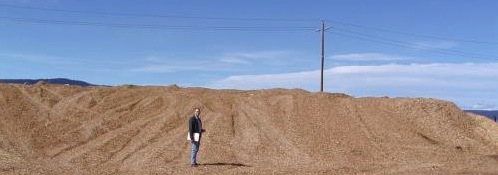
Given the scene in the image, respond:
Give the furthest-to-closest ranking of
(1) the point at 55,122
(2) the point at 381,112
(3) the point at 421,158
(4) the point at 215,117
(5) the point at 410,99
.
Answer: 1. (5) the point at 410,99
2. (2) the point at 381,112
3. (4) the point at 215,117
4. (1) the point at 55,122
5. (3) the point at 421,158

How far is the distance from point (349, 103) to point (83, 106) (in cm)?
1145

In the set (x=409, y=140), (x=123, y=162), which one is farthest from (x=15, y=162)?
(x=409, y=140)

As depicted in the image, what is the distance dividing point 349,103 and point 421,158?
26.9 ft

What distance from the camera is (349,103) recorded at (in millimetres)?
31766

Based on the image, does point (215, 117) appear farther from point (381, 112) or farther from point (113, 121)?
point (381, 112)

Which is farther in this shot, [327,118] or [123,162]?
[327,118]

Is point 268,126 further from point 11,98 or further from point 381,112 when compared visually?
point 11,98

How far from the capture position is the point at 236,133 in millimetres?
25906

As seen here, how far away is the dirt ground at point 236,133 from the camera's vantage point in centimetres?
2073

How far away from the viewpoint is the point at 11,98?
28156 mm

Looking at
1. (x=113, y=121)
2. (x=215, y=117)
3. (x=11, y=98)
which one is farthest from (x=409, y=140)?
(x=11, y=98)

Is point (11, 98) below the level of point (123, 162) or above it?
above

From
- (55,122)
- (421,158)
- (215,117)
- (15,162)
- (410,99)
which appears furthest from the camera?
(410,99)

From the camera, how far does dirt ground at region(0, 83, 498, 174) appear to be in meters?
20.7
